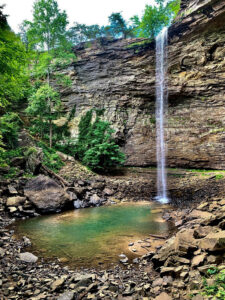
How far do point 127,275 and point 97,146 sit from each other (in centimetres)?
1260

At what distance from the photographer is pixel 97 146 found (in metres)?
16.3

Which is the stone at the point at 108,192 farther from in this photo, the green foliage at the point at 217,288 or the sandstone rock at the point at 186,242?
the green foliage at the point at 217,288

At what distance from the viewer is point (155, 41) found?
59.9 ft

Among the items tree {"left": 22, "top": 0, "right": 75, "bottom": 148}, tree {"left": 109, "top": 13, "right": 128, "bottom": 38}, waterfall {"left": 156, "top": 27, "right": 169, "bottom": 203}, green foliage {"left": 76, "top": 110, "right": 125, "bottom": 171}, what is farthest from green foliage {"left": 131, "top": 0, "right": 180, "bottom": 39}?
green foliage {"left": 76, "top": 110, "right": 125, "bottom": 171}

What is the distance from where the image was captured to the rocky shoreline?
10.9 ft

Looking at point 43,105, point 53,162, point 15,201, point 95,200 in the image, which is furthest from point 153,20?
point 15,201

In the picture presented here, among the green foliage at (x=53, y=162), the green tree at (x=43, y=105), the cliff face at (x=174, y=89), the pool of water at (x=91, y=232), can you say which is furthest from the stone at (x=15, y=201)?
the cliff face at (x=174, y=89)

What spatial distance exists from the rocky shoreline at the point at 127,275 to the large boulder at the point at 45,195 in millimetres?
4021

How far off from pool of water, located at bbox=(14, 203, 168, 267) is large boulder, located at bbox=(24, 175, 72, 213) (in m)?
0.54

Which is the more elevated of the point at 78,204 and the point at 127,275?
the point at 127,275

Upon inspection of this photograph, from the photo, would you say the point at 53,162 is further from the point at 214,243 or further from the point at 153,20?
the point at 153,20

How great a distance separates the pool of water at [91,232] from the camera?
5.24 m

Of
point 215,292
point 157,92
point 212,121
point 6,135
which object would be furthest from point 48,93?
point 215,292

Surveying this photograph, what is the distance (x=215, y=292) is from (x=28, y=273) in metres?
3.69
